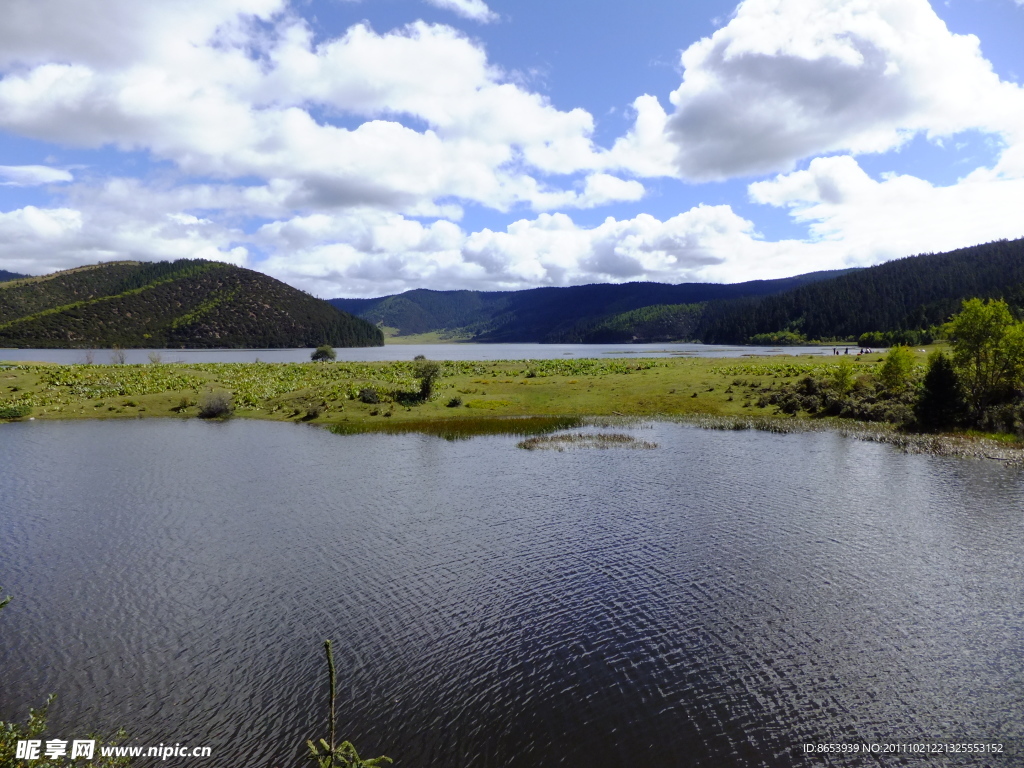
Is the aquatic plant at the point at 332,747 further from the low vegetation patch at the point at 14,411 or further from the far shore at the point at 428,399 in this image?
the low vegetation patch at the point at 14,411

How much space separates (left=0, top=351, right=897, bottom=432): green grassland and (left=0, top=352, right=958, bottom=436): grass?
16 centimetres

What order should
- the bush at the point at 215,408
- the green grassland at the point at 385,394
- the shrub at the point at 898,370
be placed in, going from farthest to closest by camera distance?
1. the bush at the point at 215,408
2. the green grassland at the point at 385,394
3. the shrub at the point at 898,370

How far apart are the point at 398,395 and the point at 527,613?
214 feet

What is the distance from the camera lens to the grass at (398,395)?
76562mm

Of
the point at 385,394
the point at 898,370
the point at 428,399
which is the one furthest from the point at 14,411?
the point at 898,370

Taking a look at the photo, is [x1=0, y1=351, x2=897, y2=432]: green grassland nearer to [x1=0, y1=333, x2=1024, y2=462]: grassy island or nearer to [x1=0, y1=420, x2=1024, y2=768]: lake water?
[x1=0, y1=333, x2=1024, y2=462]: grassy island

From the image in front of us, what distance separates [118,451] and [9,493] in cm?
1544

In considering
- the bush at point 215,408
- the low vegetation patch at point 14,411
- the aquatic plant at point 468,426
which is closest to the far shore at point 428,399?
the low vegetation patch at point 14,411

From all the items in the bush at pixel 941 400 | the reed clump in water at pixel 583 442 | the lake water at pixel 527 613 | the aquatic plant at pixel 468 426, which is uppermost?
the bush at pixel 941 400

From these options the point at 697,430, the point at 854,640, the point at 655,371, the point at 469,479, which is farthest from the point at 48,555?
the point at 655,371

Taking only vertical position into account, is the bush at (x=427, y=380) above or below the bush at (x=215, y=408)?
above

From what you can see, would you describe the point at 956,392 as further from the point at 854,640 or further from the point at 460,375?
the point at 460,375

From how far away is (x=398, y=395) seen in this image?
85.2 metres

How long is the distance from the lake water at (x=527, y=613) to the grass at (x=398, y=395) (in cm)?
3159
